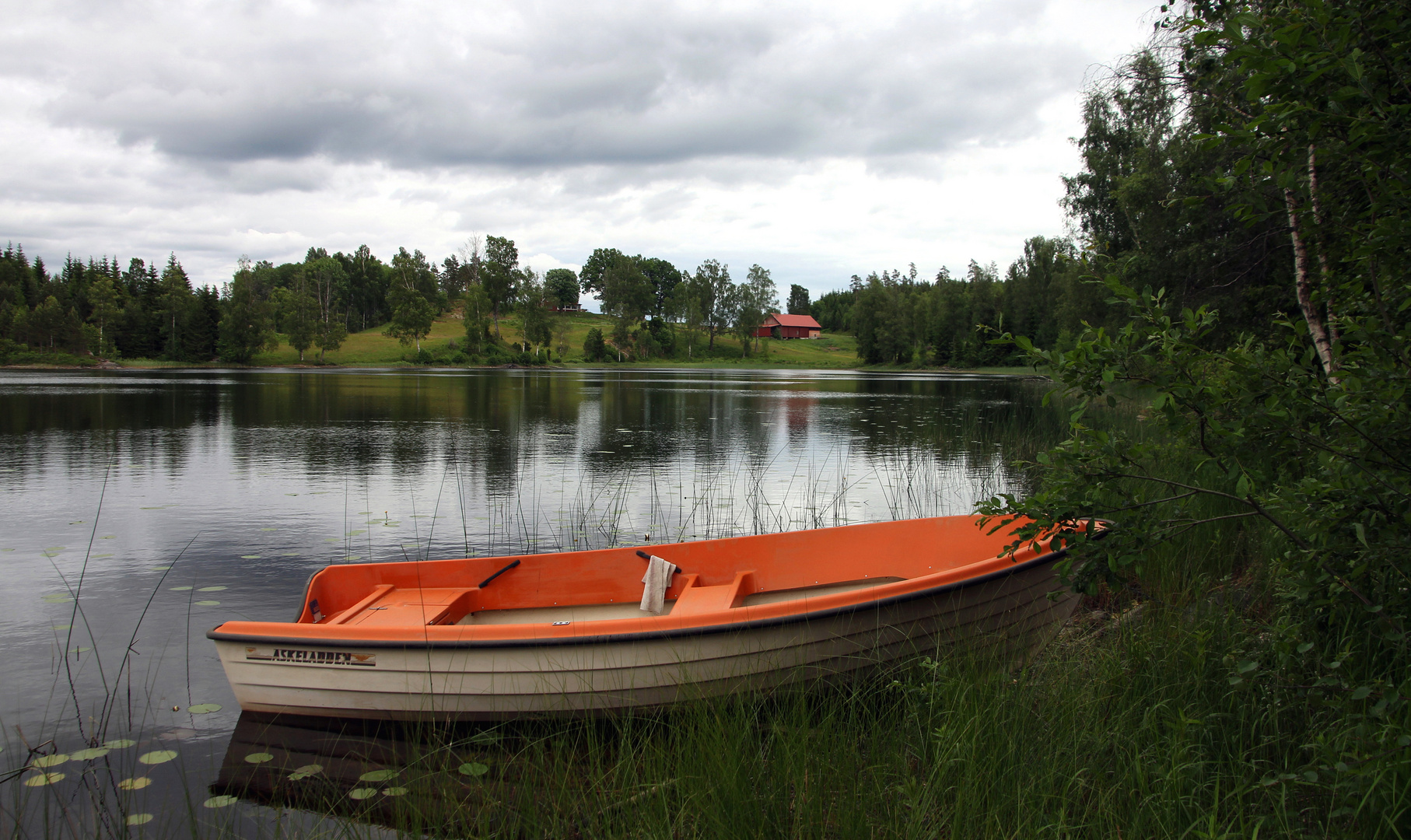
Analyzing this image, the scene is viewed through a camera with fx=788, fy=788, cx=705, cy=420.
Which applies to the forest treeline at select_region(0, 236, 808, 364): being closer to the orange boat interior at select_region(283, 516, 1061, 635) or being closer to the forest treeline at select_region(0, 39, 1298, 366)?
the forest treeline at select_region(0, 39, 1298, 366)

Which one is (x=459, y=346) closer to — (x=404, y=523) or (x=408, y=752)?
(x=404, y=523)

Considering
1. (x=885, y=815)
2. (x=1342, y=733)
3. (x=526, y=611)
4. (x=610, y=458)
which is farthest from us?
(x=610, y=458)

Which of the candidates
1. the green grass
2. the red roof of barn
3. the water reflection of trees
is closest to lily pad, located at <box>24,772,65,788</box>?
the green grass

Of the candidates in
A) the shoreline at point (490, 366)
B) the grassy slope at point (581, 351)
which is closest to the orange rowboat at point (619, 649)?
the shoreline at point (490, 366)

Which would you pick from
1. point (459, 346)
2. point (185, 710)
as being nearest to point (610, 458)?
point (185, 710)

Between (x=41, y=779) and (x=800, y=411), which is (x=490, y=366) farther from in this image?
(x=41, y=779)

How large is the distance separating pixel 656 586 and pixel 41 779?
3.47m

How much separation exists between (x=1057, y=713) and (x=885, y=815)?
104 cm

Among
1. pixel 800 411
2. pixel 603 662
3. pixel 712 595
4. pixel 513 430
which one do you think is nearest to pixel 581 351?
pixel 800 411

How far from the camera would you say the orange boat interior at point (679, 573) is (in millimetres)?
5609

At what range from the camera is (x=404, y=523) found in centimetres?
967

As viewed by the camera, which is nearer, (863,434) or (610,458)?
(610,458)

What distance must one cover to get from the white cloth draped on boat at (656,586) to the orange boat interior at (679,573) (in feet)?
0.31

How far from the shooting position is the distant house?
4560 inches
